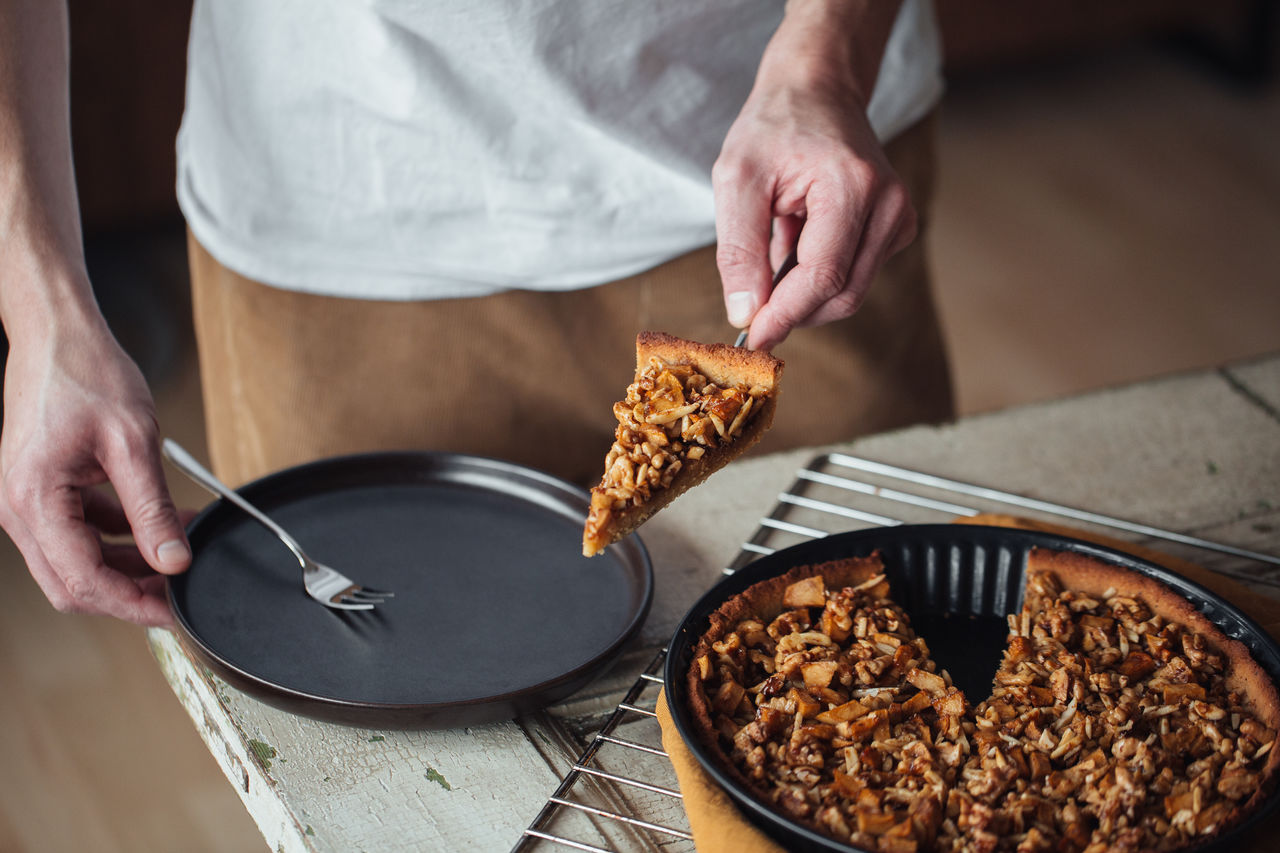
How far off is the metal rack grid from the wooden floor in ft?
4.14

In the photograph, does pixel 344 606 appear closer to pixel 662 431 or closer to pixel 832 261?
pixel 662 431

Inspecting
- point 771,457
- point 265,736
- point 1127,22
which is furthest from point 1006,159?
point 265,736

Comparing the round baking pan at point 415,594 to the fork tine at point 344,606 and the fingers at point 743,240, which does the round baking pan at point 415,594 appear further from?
the fingers at point 743,240

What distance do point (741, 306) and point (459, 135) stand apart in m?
0.41

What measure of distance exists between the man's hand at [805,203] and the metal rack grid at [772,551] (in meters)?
0.26

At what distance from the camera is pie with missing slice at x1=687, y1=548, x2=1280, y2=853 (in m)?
0.81

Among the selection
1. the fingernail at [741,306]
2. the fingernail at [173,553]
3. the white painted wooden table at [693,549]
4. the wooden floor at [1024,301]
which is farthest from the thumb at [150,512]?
the wooden floor at [1024,301]

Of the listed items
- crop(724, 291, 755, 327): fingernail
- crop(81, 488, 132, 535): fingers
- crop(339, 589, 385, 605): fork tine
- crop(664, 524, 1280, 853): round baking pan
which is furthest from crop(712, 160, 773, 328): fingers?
crop(81, 488, 132, 535): fingers

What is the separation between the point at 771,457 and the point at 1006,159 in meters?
3.38

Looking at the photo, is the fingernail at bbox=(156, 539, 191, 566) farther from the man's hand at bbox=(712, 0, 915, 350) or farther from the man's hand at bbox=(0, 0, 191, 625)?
the man's hand at bbox=(712, 0, 915, 350)

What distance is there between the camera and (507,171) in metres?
1.34

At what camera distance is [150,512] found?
3.44 ft

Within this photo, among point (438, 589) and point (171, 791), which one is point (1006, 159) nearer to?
point (171, 791)

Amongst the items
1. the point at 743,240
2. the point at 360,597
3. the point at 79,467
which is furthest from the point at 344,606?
the point at 743,240
